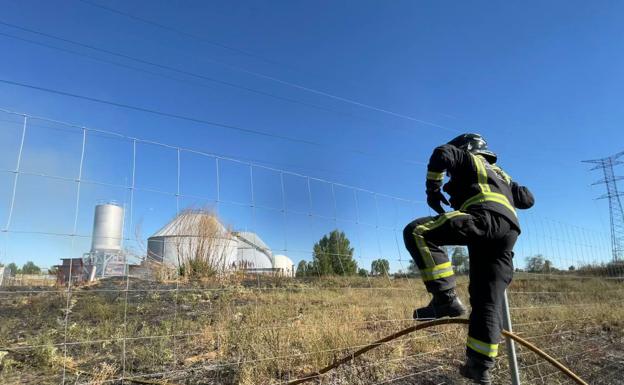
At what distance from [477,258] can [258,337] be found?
253 cm

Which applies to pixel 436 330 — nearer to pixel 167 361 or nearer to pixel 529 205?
pixel 529 205

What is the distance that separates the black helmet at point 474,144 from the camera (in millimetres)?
3232

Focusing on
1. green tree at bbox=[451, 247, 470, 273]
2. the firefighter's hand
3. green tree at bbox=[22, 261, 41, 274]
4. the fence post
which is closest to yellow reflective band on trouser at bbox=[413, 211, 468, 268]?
the firefighter's hand

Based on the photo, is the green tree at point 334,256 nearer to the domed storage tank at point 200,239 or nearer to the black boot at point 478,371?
the domed storage tank at point 200,239

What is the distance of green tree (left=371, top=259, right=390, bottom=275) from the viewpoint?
232 inches

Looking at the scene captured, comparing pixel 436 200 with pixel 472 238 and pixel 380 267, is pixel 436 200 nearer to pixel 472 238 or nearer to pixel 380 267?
pixel 472 238

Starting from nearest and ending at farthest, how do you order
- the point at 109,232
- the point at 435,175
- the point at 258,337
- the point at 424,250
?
the point at 424,250
the point at 435,175
the point at 109,232
the point at 258,337

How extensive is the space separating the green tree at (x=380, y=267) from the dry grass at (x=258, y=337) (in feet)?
0.59

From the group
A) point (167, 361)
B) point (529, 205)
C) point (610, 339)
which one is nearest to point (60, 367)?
point (167, 361)

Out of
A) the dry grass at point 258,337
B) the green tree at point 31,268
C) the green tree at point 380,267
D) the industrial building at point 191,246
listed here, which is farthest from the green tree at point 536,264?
the green tree at point 31,268

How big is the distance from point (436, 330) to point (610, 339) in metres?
3.00

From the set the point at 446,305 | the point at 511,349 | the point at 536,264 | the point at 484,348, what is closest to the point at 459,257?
the point at 536,264

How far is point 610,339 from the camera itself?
661 cm

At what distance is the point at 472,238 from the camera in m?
2.76
